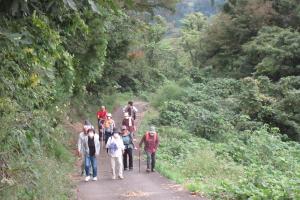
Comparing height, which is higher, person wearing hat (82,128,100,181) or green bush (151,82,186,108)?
green bush (151,82,186,108)

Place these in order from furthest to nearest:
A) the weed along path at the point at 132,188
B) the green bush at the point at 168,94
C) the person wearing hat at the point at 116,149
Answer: the green bush at the point at 168,94 → the person wearing hat at the point at 116,149 → the weed along path at the point at 132,188

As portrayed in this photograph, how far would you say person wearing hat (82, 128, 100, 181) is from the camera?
1512 cm

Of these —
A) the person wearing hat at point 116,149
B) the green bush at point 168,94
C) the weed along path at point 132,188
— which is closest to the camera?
the weed along path at point 132,188

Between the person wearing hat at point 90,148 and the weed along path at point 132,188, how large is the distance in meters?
0.42

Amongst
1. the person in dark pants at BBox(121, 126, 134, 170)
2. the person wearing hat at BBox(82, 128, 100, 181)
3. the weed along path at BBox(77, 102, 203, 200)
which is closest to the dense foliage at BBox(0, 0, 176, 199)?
the weed along path at BBox(77, 102, 203, 200)

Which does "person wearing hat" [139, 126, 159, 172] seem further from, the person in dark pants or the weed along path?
the person in dark pants

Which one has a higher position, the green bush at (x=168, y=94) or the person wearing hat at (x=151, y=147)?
the green bush at (x=168, y=94)

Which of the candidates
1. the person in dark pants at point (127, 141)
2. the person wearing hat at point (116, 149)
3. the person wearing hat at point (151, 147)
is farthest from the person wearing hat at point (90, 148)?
the person wearing hat at point (151, 147)

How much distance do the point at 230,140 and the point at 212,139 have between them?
195 cm

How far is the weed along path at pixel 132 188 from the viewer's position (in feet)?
43.0

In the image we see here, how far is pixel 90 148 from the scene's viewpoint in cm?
1521

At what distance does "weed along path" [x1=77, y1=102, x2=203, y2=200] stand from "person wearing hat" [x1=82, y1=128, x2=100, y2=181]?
0.42m

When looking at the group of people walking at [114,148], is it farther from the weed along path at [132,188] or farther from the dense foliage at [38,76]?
the dense foliage at [38,76]

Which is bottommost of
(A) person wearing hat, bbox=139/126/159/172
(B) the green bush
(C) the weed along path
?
(C) the weed along path
